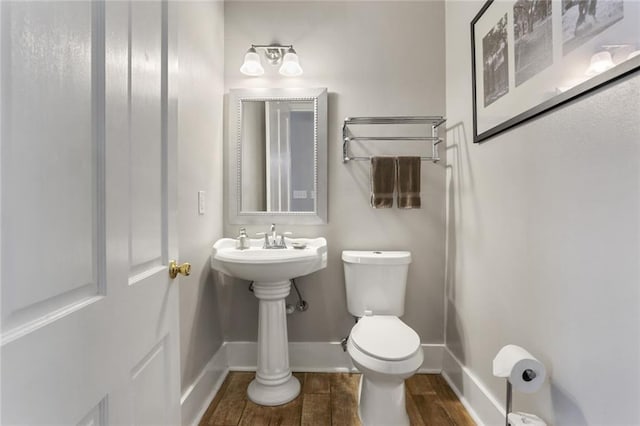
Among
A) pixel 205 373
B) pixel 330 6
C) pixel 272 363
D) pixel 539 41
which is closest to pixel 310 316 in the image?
pixel 272 363

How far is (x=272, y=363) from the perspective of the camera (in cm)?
169

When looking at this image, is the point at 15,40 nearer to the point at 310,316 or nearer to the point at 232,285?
the point at 232,285

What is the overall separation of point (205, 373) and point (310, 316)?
0.69 m

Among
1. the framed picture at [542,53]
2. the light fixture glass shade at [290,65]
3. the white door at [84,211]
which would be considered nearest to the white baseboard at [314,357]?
the white door at [84,211]

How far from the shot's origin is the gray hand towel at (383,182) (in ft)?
6.08

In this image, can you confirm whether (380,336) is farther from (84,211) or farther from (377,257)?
(84,211)

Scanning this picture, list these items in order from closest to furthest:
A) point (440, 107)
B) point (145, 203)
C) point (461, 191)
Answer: point (145, 203), point (461, 191), point (440, 107)

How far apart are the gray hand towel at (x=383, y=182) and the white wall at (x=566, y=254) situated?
45cm

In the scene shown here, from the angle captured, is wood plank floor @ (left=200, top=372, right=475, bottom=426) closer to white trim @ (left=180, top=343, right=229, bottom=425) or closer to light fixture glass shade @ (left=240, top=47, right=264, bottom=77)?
white trim @ (left=180, top=343, right=229, bottom=425)

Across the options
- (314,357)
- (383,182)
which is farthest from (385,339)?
(383,182)

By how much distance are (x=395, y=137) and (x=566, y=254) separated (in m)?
1.17

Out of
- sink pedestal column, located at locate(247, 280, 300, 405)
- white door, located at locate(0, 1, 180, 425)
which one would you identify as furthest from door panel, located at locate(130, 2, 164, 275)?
sink pedestal column, located at locate(247, 280, 300, 405)

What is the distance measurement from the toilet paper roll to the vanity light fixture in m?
1.80

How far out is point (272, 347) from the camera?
1.69 m
